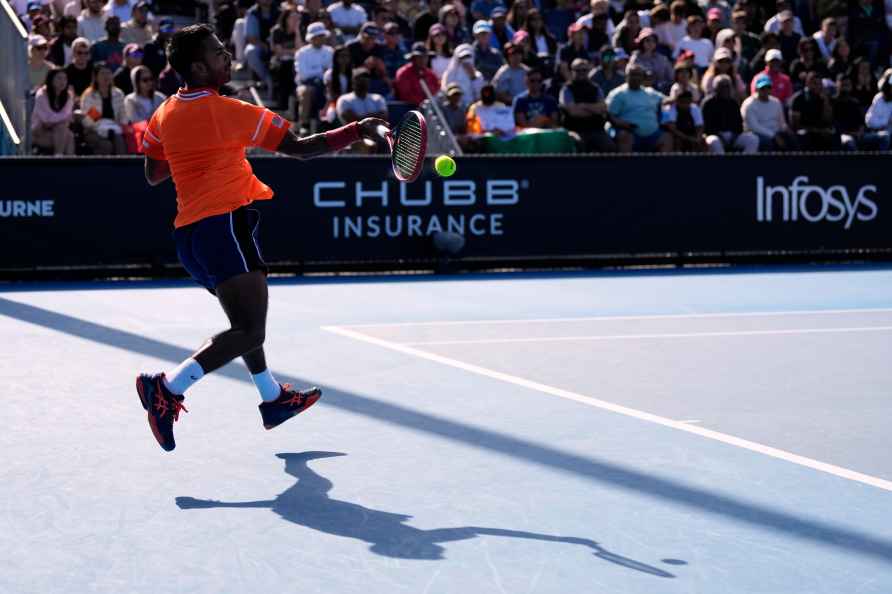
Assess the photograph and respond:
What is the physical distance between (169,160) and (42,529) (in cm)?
193

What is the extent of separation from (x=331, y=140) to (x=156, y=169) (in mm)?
970

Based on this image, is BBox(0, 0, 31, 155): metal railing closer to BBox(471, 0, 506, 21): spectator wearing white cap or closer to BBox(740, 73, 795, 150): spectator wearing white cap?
BBox(471, 0, 506, 21): spectator wearing white cap

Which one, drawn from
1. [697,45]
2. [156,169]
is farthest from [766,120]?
[156,169]

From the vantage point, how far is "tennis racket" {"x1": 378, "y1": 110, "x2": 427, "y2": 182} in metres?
6.39

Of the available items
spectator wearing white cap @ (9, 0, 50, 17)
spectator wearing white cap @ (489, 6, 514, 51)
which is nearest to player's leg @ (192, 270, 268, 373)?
spectator wearing white cap @ (9, 0, 50, 17)

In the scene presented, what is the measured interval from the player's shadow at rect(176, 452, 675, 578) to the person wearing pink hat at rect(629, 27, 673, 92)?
15.3 meters

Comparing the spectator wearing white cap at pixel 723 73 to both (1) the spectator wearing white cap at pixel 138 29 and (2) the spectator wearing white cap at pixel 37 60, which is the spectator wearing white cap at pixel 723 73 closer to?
(1) the spectator wearing white cap at pixel 138 29

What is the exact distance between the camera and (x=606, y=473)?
19.8 ft

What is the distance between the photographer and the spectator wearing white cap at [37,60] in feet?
59.1

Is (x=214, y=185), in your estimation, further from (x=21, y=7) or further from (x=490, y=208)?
(x=21, y=7)

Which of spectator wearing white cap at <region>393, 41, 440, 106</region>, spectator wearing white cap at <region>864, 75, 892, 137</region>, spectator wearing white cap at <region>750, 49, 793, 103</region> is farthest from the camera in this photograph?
spectator wearing white cap at <region>750, 49, 793, 103</region>

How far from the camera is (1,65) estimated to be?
17.1 m

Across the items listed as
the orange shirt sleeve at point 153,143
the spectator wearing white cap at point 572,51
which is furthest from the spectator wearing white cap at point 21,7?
the orange shirt sleeve at point 153,143

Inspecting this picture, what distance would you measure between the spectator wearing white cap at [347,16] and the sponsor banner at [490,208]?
507cm
